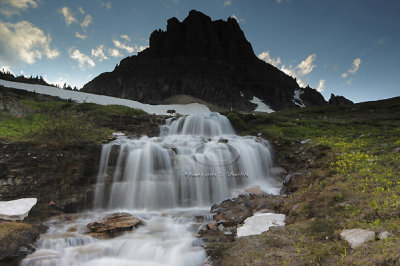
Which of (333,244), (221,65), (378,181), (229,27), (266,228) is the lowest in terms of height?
(266,228)

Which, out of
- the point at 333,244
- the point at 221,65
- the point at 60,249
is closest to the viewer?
the point at 333,244

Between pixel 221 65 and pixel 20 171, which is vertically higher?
pixel 221 65

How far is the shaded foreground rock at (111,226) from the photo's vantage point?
686 centimetres

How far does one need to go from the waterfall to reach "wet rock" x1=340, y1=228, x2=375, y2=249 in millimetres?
6796

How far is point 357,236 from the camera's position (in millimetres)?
3859

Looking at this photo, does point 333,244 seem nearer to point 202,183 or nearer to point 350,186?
point 350,186

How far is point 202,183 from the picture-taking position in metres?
11.2

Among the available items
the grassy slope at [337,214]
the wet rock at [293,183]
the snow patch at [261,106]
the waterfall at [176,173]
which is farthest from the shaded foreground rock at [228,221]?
the snow patch at [261,106]

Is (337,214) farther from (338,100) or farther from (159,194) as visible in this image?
(338,100)

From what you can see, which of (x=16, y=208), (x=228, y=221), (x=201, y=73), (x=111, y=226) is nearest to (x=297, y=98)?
(x=201, y=73)

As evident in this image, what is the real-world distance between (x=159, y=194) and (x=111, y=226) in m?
3.39

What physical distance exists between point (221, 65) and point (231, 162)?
8286cm

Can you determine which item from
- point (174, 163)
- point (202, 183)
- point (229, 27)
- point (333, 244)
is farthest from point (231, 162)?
point (229, 27)

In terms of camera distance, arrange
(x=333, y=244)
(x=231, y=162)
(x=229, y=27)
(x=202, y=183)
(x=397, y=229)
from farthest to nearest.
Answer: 1. (x=229, y=27)
2. (x=231, y=162)
3. (x=202, y=183)
4. (x=333, y=244)
5. (x=397, y=229)
